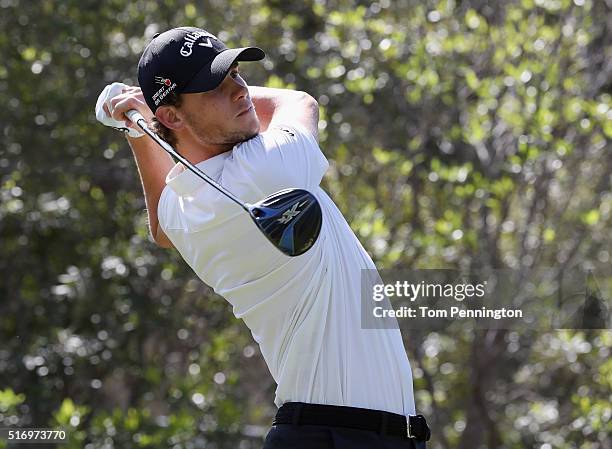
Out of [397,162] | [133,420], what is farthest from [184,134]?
[397,162]

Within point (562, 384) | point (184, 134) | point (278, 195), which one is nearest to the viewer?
point (278, 195)

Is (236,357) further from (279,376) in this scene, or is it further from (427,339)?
(279,376)

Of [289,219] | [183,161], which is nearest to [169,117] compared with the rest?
[183,161]

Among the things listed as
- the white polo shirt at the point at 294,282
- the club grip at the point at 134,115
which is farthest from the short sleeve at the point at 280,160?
the club grip at the point at 134,115

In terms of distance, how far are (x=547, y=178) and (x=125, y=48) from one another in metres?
2.53

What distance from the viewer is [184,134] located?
3.07m

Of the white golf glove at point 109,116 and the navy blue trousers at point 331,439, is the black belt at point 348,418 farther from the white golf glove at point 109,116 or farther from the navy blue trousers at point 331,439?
the white golf glove at point 109,116

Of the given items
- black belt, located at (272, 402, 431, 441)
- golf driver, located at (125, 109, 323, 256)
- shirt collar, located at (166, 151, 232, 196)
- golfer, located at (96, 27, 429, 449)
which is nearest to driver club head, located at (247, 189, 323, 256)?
golf driver, located at (125, 109, 323, 256)

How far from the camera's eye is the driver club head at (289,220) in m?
2.56

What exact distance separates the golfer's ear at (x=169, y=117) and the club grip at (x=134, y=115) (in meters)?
0.06

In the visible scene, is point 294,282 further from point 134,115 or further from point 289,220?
point 134,115

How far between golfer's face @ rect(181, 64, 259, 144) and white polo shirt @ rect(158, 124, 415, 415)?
0.22ft

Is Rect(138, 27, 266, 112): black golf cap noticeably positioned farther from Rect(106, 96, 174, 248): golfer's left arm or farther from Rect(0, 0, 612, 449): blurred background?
Rect(0, 0, 612, 449): blurred background

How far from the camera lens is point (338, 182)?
647 cm
